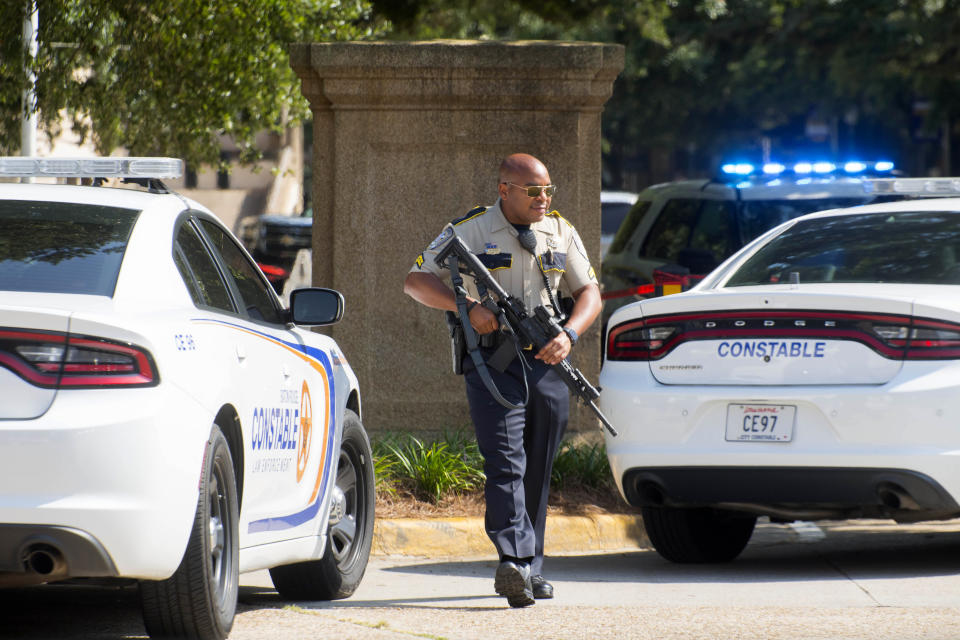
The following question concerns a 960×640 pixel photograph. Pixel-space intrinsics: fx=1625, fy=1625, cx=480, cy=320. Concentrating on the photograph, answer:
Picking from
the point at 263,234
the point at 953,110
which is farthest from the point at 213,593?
the point at 953,110

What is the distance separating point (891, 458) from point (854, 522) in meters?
2.99

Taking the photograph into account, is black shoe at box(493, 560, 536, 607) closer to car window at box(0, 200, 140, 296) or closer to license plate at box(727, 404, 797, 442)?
license plate at box(727, 404, 797, 442)

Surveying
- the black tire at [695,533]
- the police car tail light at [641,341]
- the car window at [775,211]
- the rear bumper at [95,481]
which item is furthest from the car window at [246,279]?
the car window at [775,211]

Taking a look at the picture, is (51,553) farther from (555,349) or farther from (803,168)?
(803,168)

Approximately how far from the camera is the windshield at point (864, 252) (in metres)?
7.13

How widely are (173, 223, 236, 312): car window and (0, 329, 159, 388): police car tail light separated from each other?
2.23ft

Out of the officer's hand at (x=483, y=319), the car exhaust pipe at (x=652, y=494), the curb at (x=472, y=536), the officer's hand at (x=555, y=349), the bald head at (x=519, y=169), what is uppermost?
the bald head at (x=519, y=169)

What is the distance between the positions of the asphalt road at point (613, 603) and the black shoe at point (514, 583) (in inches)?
1.9

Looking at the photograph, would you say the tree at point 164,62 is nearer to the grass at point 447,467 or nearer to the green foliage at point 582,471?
the grass at point 447,467

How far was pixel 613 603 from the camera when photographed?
20.3ft

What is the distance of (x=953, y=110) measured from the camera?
34375mm

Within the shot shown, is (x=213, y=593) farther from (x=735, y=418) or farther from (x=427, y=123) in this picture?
(x=427, y=123)

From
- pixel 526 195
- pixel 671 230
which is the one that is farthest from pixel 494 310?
pixel 671 230

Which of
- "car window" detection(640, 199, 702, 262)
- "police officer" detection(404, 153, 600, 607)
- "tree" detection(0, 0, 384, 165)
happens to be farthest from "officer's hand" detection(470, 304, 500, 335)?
"car window" detection(640, 199, 702, 262)
